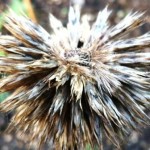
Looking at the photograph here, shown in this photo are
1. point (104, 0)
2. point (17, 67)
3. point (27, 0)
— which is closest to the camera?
point (17, 67)

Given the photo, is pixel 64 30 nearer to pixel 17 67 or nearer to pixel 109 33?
pixel 109 33

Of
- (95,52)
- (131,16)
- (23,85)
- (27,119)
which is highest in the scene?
(131,16)

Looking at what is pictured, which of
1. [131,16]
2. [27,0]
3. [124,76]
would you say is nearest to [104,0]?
[27,0]

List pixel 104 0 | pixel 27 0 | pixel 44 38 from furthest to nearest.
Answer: pixel 104 0 < pixel 27 0 < pixel 44 38

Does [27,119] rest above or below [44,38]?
below

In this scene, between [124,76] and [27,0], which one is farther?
[27,0]

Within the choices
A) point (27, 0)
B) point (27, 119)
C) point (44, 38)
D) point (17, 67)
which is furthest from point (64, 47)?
point (27, 0)
